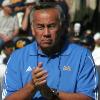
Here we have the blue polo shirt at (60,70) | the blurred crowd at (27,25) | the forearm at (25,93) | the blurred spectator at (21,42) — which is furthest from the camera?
the blurred crowd at (27,25)

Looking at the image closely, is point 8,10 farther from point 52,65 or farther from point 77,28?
point 52,65

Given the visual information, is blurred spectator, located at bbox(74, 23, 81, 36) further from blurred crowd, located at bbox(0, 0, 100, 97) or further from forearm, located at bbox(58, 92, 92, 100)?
forearm, located at bbox(58, 92, 92, 100)

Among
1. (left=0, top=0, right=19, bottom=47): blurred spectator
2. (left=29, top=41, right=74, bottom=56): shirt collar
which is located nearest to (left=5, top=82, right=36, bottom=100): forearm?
(left=29, top=41, right=74, bottom=56): shirt collar

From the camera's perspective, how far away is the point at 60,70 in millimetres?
3152

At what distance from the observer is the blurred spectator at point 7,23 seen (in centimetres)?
711

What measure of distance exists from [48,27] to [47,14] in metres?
0.09

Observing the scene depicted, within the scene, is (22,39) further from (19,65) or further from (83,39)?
(19,65)

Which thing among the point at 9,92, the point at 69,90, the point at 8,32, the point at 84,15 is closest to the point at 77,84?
the point at 69,90

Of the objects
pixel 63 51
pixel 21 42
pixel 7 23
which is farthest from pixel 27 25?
pixel 63 51

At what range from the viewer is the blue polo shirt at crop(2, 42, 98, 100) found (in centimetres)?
314

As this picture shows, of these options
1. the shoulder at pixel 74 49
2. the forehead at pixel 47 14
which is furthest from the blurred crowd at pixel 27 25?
the forehead at pixel 47 14

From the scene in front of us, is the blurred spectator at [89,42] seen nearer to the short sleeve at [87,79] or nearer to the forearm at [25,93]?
the short sleeve at [87,79]

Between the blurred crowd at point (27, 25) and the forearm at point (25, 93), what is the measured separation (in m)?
3.26

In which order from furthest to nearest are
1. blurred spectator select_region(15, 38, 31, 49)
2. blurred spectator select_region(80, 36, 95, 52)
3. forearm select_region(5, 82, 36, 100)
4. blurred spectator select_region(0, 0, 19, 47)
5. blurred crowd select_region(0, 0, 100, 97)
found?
blurred spectator select_region(0, 0, 19, 47)
blurred crowd select_region(0, 0, 100, 97)
blurred spectator select_region(15, 38, 31, 49)
blurred spectator select_region(80, 36, 95, 52)
forearm select_region(5, 82, 36, 100)
